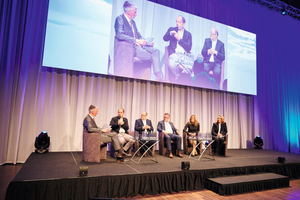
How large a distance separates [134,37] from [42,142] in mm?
3442

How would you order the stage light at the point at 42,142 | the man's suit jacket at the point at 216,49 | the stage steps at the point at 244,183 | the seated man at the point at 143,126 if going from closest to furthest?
the stage steps at the point at 244,183 → the stage light at the point at 42,142 → the seated man at the point at 143,126 → the man's suit jacket at the point at 216,49

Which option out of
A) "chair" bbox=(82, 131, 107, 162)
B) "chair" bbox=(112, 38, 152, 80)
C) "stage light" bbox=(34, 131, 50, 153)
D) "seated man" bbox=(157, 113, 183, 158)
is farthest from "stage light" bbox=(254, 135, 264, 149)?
"stage light" bbox=(34, 131, 50, 153)

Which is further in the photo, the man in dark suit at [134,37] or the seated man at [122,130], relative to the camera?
the man in dark suit at [134,37]

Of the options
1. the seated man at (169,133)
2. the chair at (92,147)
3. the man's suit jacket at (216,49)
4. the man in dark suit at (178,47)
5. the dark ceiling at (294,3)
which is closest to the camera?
the chair at (92,147)

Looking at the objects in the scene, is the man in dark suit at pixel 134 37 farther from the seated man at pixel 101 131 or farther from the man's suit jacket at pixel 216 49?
the seated man at pixel 101 131

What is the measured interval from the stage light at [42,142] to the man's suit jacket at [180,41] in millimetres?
3929

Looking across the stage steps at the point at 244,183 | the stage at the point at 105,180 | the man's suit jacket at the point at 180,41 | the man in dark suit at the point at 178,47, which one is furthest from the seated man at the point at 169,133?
the man's suit jacket at the point at 180,41

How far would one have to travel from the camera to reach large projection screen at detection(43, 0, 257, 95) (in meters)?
4.66

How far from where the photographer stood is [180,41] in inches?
235

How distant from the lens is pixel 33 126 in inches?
181

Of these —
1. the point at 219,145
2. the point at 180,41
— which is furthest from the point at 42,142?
the point at 180,41

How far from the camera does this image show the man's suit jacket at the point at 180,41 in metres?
5.80

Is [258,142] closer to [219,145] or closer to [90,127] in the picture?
[219,145]

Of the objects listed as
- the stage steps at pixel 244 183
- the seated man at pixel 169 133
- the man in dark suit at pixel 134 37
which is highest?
the man in dark suit at pixel 134 37
